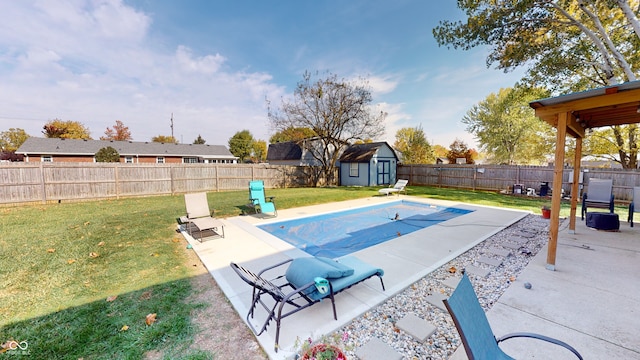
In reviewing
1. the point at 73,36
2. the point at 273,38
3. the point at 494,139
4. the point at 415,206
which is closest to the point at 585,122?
the point at 415,206

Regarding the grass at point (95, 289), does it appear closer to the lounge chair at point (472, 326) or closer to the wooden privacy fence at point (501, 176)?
the lounge chair at point (472, 326)

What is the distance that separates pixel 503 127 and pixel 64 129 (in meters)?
54.4

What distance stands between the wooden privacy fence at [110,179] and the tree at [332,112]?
4383mm

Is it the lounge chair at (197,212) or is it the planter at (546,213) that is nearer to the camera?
the lounge chair at (197,212)

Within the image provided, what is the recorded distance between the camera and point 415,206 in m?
10.6

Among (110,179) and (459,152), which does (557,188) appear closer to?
(110,179)

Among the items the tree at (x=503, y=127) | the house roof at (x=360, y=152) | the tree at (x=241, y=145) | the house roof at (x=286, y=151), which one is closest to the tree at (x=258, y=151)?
the tree at (x=241, y=145)

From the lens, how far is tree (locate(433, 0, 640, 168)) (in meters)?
8.60

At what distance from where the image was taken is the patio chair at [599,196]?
6.78 m

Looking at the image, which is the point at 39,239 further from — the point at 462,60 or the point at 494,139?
the point at 494,139

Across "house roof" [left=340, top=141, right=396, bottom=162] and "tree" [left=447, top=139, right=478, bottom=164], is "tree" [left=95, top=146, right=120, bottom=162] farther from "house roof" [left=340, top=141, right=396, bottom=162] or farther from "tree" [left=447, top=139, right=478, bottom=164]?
"tree" [left=447, top=139, right=478, bottom=164]

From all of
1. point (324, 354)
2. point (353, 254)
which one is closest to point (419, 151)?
point (353, 254)

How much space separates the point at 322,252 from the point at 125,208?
8.24 meters

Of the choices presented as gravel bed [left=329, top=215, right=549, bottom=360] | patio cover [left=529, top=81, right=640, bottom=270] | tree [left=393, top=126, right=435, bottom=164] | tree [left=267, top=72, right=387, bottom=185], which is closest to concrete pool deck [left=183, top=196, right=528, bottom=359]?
gravel bed [left=329, top=215, right=549, bottom=360]
